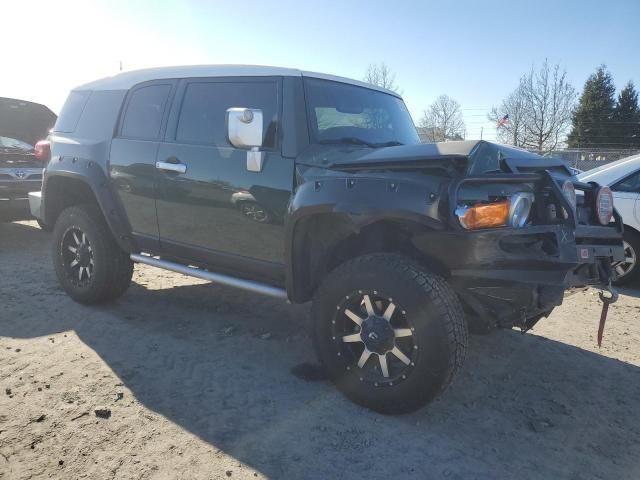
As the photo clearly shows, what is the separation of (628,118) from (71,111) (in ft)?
169

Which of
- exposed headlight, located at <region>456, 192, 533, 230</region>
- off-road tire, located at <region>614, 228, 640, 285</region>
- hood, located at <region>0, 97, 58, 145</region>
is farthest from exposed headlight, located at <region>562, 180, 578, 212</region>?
hood, located at <region>0, 97, 58, 145</region>

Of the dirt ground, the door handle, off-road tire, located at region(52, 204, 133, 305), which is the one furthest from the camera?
off-road tire, located at region(52, 204, 133, 305)

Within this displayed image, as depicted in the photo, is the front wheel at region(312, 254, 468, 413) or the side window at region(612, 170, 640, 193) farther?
the side window at region(612, 170, 640, 193)

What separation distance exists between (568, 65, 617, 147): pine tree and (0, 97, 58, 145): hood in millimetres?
46323

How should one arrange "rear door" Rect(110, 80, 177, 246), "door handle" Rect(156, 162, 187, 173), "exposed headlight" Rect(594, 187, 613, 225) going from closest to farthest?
"exposed headlight" Rect(594, 187, 613, 225)
"door handle" Rect(156, 162, 187, 173)
"rear door" Rect(110, 80, 177, 246)

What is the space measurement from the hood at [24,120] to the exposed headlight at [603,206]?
26.2 feet

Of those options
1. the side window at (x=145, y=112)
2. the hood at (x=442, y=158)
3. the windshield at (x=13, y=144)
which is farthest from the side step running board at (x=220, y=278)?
the windshield at (x=13, y=144)

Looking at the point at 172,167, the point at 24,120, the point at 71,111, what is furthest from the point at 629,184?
the point at 24,120

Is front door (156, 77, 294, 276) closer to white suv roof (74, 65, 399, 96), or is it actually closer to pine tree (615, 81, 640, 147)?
white suv roof (74, 65, 399, 96)

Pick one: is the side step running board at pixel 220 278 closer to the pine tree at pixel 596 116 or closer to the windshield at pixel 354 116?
the windshield at pixel 354 116

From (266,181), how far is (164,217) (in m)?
1.13

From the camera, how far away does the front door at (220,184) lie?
338cm

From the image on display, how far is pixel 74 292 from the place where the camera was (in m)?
4.70

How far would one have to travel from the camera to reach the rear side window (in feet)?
15.7
